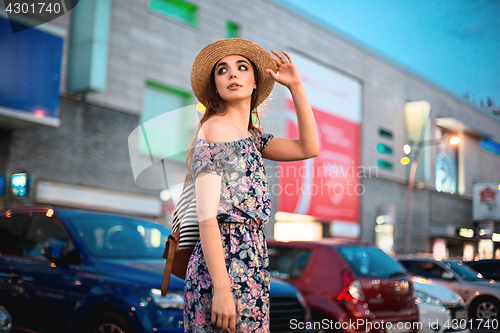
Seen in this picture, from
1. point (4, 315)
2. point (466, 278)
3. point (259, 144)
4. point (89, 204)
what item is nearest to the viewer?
point (259, 144)

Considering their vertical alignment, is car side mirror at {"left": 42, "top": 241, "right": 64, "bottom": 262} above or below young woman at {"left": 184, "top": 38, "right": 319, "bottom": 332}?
below

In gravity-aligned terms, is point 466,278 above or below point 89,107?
below

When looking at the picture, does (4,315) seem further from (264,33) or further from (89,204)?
(264,33)

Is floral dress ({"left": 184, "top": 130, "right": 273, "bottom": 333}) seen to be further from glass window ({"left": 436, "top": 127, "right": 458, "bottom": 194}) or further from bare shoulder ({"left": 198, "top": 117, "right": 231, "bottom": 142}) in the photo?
glass window ({"left": 436, "top": 127, "right": 458, "bottom": 194})

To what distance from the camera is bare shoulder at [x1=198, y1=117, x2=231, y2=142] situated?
2.11 m

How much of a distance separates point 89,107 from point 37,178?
121 inches

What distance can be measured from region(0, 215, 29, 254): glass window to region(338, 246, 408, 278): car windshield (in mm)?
3872

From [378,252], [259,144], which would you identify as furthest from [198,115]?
[378,252]

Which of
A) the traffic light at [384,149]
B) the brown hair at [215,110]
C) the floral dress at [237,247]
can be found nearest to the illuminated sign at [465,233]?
the traffic light at [384,149]

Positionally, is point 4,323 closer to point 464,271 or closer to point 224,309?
point 224,309

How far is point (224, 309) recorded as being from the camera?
6.16 ft

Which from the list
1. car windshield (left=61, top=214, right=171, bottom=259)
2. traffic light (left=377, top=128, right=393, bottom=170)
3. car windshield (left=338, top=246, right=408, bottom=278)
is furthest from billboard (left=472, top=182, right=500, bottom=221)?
car windshield (left=61, top=214, right=171, bottom=259)

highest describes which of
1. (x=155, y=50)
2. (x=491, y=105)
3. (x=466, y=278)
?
(x=491, y=105)

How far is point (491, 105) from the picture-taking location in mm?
52281
